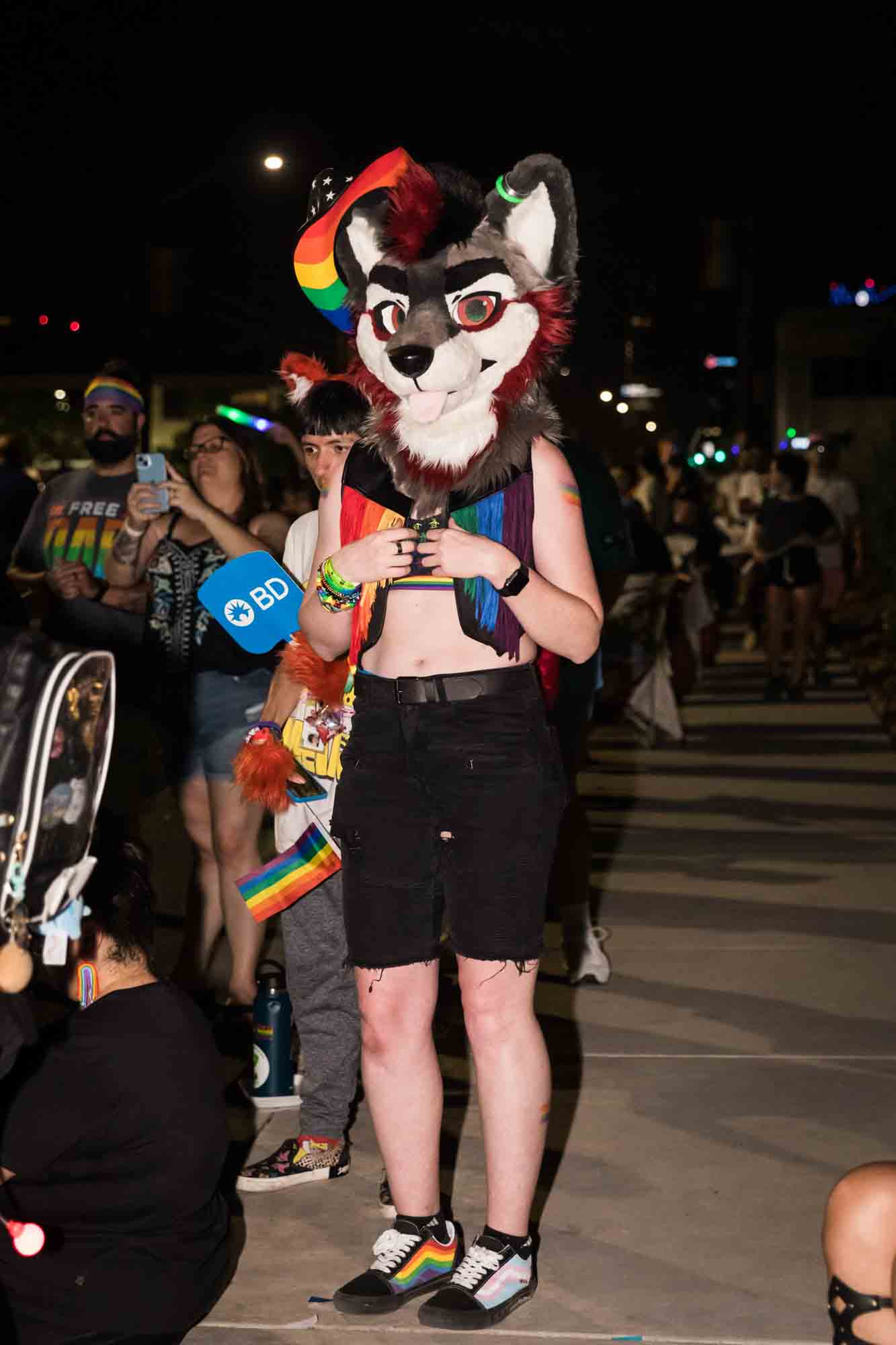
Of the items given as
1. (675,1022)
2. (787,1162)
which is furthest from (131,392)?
(787,1162)

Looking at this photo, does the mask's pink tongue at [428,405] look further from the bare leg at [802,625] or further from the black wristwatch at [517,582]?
the bare leg at [802,625]

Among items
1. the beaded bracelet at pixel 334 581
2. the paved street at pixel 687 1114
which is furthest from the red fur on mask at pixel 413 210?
the paved street at pixel 687 1114

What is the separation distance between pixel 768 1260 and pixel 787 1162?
1.91 feet

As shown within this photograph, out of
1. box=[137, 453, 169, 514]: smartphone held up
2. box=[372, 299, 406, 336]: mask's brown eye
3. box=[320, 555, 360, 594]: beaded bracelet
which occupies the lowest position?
box=[320, 555, 360, 594]: beaded bracelet

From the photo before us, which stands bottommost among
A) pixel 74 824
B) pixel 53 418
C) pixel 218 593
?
pixel 74 824

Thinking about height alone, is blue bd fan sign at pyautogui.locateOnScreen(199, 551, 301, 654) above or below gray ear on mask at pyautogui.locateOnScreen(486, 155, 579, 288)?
below

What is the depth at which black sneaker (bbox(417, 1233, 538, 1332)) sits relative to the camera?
133 inches

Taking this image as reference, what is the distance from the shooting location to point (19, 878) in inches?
85.8

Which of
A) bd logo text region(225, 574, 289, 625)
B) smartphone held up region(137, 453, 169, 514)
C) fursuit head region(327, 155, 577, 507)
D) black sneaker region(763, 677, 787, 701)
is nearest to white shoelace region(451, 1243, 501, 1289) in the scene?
fursuit head region(327, 155, 577, 507)

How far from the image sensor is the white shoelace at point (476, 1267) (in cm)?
342

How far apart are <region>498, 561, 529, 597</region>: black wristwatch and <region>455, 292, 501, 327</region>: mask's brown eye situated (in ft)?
1.64

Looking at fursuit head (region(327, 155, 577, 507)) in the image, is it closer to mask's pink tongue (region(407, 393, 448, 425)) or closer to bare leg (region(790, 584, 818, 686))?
mask's pink tongue (region(407, 393, 448, 425))

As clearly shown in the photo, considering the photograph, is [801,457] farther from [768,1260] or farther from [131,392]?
[768,1260]

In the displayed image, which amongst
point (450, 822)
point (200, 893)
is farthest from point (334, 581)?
point (200, 893)
